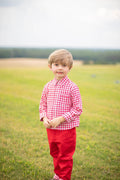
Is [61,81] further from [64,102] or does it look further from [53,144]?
[53,144]

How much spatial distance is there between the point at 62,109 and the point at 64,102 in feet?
0.32

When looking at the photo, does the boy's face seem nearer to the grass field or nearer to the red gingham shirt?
the red gingham shirt

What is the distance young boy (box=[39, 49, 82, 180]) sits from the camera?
2.19 meters

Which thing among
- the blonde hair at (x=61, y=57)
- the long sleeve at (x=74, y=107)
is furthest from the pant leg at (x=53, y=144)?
the blonde hair at (x=61, y=57)

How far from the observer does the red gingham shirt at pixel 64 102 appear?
219cm

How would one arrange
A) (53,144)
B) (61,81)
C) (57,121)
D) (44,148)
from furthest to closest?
(44,148) < (53,144) < (61,81) < (57,121)

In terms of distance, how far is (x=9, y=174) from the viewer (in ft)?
9.37

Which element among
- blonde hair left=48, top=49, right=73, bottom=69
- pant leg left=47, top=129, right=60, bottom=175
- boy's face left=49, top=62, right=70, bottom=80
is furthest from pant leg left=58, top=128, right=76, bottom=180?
blonde hair left=48, top=49, right=73, bottom=69

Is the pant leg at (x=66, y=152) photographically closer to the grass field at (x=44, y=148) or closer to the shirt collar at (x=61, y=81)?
the grass field at (x=44, y=148)

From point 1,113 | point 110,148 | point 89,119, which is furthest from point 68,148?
point 1,113

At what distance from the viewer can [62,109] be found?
7.41ft

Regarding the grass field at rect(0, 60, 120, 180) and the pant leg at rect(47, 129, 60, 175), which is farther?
the grass field at rect(0, 60, 120, 180)

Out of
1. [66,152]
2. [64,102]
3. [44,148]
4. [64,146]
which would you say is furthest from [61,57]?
[44,148]

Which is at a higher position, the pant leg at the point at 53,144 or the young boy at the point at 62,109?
the young boy at the point at 62,109
